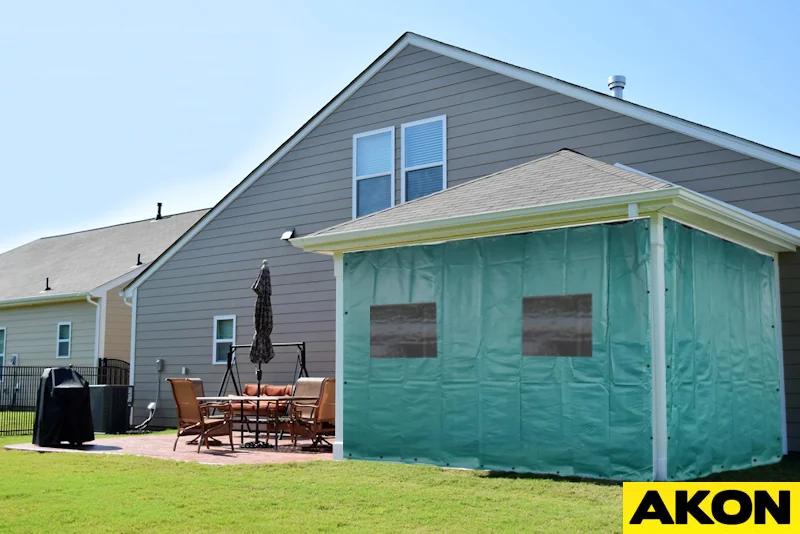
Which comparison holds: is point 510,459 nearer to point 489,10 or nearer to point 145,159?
point 489,10

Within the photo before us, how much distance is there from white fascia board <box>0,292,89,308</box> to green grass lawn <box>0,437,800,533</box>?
13.4m

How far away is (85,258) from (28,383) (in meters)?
4.40

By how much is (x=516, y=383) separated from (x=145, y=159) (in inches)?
471

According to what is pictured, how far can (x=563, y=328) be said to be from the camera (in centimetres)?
812

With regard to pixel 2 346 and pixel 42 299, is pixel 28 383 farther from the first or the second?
pixel 42 299

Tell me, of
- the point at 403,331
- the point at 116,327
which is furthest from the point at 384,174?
the point at 116,327

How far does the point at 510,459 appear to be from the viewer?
8328 millimetres

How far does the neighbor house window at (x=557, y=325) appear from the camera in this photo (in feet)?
26.3

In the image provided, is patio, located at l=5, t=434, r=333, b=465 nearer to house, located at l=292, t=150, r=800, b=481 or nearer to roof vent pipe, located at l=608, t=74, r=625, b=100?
house, located at l=292, t=150, r=800, b=481

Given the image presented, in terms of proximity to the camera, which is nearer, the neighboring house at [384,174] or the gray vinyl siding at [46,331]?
the neighboring house at [384,174]

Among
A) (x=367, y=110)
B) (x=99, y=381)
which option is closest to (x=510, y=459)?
Answer: (x=367, y=110)

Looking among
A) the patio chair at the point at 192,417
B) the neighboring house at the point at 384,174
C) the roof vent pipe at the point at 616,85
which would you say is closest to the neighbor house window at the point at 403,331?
the patio chair at the point at 192,417

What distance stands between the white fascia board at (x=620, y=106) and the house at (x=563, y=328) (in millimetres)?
1148

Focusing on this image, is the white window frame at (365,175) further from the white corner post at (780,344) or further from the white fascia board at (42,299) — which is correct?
the white fascia board at (42,299)
